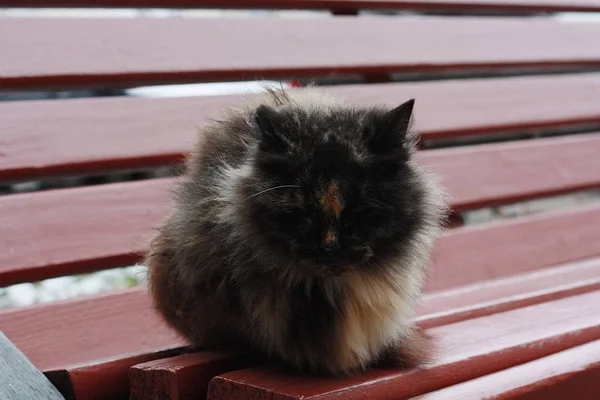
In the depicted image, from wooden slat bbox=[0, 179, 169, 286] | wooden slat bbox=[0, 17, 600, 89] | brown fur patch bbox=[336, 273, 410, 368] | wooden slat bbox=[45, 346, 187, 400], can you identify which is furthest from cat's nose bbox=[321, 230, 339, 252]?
wooden slat bbox=[0, 17, 600, 89]

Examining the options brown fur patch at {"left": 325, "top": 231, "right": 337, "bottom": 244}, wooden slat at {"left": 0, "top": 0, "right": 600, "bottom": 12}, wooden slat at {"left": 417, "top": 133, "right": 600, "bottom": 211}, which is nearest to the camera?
brown fur patch at {"left": 325, "top": 231, "right": 337, "bottom": 244}

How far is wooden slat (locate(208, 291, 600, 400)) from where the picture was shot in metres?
1.22

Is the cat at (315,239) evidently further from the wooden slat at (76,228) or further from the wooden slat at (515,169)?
the wooden slat at (515,169)

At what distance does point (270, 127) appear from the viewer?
1.33 meters

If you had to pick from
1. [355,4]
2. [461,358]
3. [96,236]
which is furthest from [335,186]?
[355,4]

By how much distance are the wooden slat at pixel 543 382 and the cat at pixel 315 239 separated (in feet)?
0.43

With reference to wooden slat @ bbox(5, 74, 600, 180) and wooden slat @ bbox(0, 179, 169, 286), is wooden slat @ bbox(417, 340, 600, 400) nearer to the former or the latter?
wooden slat @ bbox(0, 179, 169, 286)

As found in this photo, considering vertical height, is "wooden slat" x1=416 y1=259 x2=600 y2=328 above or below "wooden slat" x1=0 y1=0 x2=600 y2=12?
below

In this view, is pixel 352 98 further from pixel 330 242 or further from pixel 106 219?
pixel 330 242

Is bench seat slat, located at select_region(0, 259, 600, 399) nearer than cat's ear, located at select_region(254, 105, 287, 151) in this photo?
No

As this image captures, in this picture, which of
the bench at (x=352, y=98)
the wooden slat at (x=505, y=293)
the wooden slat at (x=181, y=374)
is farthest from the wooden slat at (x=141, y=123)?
the wooden slat at (x=181, y=374)

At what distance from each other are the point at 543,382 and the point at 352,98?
1293 millimetres

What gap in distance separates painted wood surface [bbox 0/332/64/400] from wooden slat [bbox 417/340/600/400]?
66 cm

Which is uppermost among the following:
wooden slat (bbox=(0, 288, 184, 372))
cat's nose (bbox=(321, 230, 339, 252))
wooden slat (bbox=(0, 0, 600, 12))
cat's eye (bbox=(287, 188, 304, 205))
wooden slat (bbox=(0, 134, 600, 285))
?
wooden slat (bbox=(0, 0, 600, 12))
